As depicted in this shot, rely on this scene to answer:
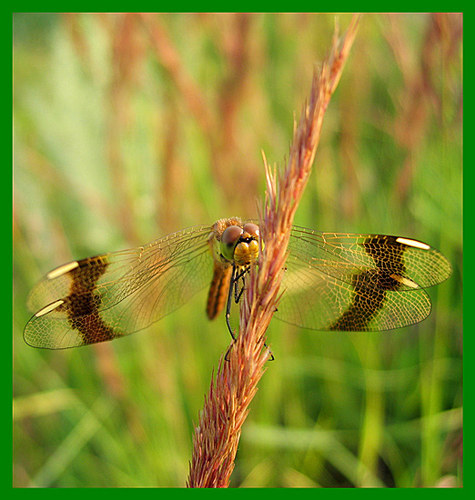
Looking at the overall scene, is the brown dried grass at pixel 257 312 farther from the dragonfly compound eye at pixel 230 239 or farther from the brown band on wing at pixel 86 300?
the brown band on wing at pixel 86 300

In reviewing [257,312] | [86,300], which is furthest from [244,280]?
[86,300]

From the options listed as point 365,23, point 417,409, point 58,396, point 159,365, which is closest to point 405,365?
point 417,409

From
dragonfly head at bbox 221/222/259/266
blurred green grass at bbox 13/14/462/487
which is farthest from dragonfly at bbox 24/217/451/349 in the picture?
blurred green grass at bbox 13/14/462/487

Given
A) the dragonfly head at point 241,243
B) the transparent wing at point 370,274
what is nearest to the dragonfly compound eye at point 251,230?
the dragonfly head at point 241,243

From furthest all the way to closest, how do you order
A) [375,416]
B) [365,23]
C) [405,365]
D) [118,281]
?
[365,23]
[405,365]
[375,416]
[118,281]

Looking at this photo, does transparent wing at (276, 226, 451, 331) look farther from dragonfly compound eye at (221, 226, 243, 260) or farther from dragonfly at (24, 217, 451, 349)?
dragonfly compound eye at (221, 226, 243, 260)

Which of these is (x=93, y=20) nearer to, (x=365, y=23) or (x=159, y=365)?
(x=365, y=23)
